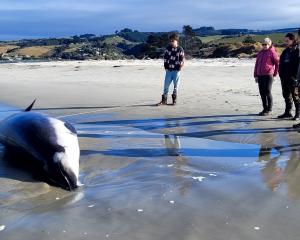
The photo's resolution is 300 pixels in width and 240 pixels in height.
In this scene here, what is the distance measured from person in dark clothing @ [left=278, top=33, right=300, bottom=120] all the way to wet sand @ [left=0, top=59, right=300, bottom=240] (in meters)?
0.53

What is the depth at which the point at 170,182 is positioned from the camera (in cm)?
646

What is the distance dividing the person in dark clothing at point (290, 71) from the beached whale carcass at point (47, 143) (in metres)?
5.31

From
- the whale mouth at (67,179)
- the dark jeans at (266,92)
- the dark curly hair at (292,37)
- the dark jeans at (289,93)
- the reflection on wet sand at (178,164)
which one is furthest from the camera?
the dark jeans at (266,92)

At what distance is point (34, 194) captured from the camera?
19.9 feet

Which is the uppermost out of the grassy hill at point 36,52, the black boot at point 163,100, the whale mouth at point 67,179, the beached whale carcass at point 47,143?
the beached whale carcass at point 47,143

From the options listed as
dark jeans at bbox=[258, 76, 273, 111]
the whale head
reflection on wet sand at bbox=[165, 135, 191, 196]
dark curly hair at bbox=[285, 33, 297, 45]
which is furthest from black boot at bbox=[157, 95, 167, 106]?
the whale head

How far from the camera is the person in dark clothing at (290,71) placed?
1097 cm

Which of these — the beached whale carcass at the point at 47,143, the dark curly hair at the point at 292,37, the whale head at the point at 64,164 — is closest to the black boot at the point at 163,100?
the dark curly hair at the point at 292,37

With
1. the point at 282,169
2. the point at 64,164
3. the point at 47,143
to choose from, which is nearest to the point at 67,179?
the point at 64,164

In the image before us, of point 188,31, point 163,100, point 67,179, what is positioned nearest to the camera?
point 67,179

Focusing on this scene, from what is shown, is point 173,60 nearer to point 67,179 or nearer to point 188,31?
point 67,179

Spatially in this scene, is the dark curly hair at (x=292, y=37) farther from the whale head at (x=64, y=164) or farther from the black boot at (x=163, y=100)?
the whale head at (x=64, y=164)

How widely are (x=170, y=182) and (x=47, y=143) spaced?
1646mm

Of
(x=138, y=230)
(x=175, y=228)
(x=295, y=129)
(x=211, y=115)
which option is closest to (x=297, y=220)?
(x=175, y=228)
